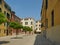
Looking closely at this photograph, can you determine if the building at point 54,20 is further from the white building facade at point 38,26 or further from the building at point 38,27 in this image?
the white building facade at point 38,26

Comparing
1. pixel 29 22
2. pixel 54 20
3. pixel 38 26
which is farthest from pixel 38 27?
pixel 54 20

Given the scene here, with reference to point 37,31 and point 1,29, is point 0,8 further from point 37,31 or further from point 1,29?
point 37,31

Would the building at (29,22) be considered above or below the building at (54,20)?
Answer: above

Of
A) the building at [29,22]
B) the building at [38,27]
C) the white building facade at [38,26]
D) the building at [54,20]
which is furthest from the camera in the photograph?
the white building facade at [38,26]

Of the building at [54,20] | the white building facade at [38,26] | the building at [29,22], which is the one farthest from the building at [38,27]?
the building at [54,20]

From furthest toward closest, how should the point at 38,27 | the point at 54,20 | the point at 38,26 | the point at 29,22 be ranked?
the point at 38,26
the point at 38,27
the point at 29,22
the point at 54,20

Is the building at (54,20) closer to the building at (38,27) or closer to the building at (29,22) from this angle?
the building at (29,22)

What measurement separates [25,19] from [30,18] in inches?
128

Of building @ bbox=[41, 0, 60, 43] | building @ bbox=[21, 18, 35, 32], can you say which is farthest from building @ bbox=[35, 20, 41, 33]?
building @ bbox=[41, 0, 60, 43]

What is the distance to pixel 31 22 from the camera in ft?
337

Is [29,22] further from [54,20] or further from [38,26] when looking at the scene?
[54,20]

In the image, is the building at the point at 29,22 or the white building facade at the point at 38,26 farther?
the white building facade at the point at 38,26

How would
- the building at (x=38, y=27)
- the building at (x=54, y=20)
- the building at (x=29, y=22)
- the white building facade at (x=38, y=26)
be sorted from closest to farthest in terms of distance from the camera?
the building at (x=54, y=20), the building at (x=29, y=22), the building at (x=38, y=27), the white building facade at (x=38, y=26)

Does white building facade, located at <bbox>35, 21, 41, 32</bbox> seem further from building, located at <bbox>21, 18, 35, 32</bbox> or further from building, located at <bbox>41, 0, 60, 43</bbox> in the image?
building, located at <bbox>41, 0, 60, 43</bbox>
